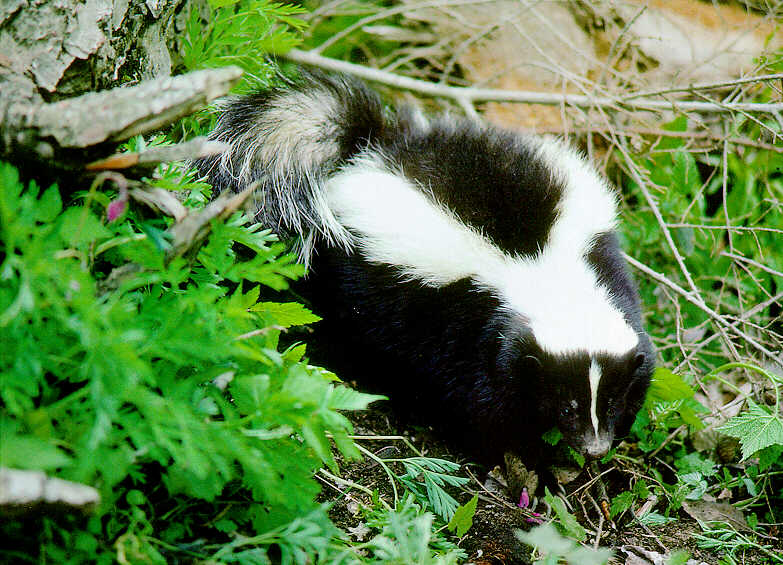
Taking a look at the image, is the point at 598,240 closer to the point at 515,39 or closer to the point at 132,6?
the point at 132,6

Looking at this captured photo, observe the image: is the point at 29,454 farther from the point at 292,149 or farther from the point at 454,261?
the point at 292,149

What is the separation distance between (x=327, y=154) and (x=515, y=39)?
7.35 ft

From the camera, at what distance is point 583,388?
8.33 feet

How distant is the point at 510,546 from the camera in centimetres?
235

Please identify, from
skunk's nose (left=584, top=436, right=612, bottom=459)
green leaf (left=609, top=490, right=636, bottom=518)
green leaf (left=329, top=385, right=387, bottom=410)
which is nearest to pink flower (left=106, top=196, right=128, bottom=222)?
green leaf (left=329, top=385, right=387, bottom=410)

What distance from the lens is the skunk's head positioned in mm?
2520

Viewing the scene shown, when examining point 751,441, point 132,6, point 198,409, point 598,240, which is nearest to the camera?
point 198,409

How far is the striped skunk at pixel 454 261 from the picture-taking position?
2633 millimetres

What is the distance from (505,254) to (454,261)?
8.0 inches

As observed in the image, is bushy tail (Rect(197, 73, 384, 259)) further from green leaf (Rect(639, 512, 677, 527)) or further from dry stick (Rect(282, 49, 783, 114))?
green leaf (Rect(639, 512, 677, 527))

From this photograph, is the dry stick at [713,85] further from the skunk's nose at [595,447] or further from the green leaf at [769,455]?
the skunk's nose at [595,447]

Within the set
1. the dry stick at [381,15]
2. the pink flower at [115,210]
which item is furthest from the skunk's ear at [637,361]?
the dry stick at [381,15]

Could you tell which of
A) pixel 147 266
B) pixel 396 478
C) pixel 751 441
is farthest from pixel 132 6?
pixel 751 441

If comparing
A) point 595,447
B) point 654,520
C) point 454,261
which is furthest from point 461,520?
point 454,261
